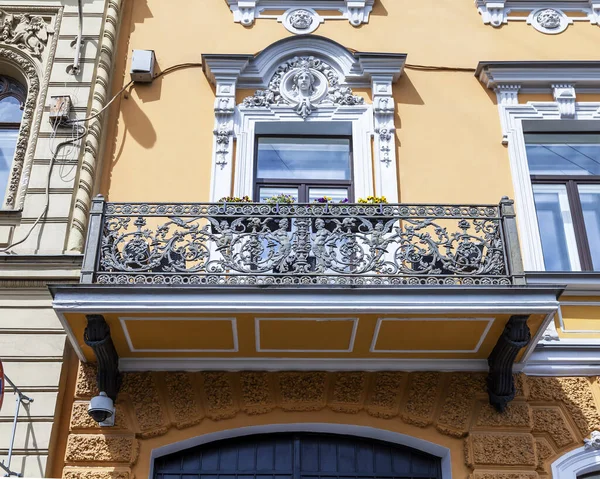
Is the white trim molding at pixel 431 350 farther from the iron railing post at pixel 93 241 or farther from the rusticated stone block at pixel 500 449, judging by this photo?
the iron railing post at pixel 93 241

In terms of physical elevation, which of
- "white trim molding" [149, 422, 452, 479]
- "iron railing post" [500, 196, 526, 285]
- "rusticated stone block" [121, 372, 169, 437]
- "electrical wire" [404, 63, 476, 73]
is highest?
"electrical wire" [404, 63, 476, 73]

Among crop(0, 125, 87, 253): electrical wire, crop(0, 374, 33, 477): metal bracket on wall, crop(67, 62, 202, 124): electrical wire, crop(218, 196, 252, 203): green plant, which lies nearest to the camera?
crop(0, 374, 33, 477): metal bracket on wall

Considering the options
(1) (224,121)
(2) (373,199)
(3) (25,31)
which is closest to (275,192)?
(1) (224,121)

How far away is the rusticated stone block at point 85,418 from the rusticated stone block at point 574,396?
4.02 m

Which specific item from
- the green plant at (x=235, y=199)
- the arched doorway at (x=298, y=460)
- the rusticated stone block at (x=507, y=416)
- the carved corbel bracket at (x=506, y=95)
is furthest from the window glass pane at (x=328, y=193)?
the rusticated stone block at (x=507, y=416)

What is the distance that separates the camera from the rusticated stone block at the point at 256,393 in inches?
340

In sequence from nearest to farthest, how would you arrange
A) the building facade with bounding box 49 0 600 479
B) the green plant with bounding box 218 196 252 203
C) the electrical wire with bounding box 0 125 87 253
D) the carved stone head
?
1. the building facade with bounding box 49 0 600 479
2. the green plant with bounding box 218 196 252 203
3. the electrical wire with bounding box 0 125 87 253
4. the carved stone head

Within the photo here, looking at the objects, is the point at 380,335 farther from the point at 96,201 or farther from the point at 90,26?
the point at 90,26

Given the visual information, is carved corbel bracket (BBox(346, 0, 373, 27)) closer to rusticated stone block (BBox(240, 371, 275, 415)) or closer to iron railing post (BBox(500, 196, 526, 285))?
iron railing post (BBox(500, 196, 526, 285))

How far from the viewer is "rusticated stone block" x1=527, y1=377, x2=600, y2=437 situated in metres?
8.57

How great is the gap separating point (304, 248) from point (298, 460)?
7.01ft

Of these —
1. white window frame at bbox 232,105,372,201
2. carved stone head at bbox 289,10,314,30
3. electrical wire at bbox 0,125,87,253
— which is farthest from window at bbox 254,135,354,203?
electrical wire at bbox 0,125,87,253

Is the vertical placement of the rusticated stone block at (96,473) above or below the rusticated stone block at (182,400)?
below

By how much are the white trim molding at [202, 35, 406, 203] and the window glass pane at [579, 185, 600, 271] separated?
2.31m
